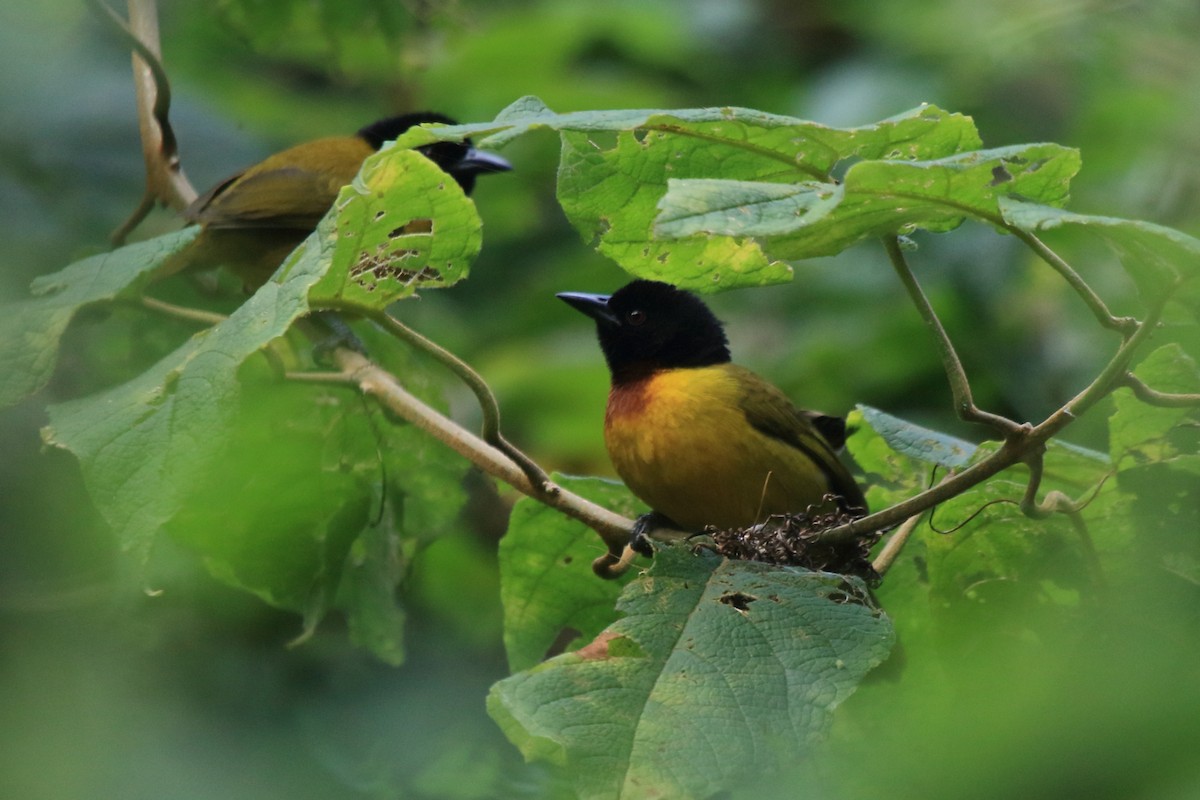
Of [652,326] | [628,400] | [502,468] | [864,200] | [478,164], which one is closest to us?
[864,200]

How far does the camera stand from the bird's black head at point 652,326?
3.79 metres

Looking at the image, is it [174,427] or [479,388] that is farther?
[479,388]

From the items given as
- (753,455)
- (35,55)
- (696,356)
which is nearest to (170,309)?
(35,55)

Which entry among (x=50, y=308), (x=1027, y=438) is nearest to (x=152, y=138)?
(x=50, y=308)

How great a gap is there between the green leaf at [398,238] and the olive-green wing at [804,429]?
1.48 meters

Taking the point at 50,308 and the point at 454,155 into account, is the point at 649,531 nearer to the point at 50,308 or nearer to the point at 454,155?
the point at 50,308

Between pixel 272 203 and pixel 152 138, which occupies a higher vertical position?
pixel 152 138

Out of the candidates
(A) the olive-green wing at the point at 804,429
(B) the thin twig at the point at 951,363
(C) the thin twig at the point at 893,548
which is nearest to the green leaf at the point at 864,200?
(B) the thin twig at the point at 951,363

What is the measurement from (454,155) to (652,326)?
159cm

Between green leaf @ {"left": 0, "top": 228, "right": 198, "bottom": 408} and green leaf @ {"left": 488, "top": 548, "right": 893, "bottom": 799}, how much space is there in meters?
0.90

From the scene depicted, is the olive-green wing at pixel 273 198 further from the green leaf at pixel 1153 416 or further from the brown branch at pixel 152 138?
the green leaf at pixel 1153 416

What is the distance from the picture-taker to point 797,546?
2.08 meters

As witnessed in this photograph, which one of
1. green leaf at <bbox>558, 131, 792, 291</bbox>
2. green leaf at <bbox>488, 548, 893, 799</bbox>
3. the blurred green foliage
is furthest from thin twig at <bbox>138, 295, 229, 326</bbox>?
green leaf at <bbox>488, 548, 893, 799</bbox>

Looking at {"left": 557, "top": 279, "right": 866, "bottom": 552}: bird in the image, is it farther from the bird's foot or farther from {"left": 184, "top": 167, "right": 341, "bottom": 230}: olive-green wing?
{"left": 184, "top": 167, "right": 341, "bottom": 230}: olive-green wing
